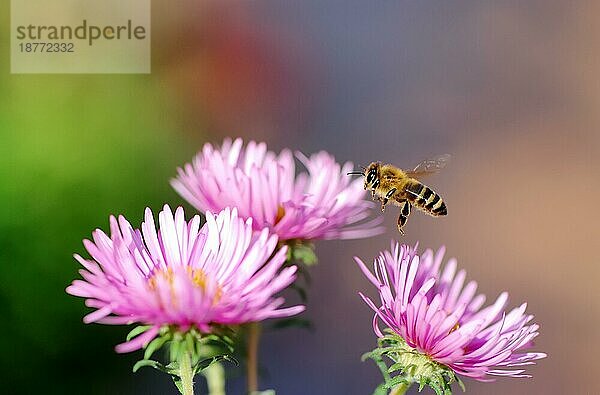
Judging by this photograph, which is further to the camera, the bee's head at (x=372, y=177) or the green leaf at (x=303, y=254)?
the bee's head at (x=372, y=177)

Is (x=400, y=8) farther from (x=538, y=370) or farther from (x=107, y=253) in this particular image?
(x=107, y=253)

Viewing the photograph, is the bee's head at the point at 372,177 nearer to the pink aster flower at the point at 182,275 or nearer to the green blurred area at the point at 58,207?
the pink aster flower at the point at 182,275

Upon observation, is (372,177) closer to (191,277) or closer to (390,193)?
(390,193)

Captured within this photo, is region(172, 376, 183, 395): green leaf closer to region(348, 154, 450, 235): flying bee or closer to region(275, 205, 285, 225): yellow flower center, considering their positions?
region(275, 205, 285, 225): yellow flower center

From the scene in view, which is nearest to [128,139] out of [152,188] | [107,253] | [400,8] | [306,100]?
[152,188]

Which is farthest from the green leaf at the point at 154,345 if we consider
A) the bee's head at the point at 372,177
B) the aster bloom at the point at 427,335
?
the bee's head at the point at 372,177

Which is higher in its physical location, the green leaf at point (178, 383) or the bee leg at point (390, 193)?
the bee leg at point (390, 193)

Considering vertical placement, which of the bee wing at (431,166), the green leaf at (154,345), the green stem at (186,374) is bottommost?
the green stem at (186,374)
